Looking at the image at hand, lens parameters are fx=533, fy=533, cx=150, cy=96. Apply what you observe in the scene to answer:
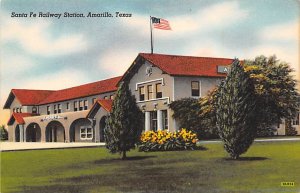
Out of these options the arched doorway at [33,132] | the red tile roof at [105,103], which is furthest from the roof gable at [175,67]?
the arched doorway at [33,132]

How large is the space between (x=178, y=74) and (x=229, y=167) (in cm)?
1397

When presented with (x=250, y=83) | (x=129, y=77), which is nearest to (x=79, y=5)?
(x=250, y=83)

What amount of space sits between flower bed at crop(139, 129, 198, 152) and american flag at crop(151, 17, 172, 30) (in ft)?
28.3

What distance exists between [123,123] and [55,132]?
2541 cm

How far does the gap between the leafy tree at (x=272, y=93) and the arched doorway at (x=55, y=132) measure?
20635mm

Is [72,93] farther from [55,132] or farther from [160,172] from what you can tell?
[160,172]

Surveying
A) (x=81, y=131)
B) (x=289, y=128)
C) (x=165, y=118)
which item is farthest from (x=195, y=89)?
(x=81, y=131)

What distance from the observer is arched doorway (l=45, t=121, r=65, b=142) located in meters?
46.7

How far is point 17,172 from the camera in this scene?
65.9ft

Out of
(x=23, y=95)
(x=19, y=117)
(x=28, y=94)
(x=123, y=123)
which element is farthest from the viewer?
(x=19, y=117)

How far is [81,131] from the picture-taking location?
44.0m

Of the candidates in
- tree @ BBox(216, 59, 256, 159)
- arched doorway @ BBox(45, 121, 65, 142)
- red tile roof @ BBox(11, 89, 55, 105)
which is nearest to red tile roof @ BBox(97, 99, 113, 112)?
red tile roof @ BBox(11, 89, 55, 105)

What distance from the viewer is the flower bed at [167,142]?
27234 mm

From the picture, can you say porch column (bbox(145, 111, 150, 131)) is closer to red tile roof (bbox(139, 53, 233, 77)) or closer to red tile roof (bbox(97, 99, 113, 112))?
red tile roof (bbox(139, 53, 233, 77))
